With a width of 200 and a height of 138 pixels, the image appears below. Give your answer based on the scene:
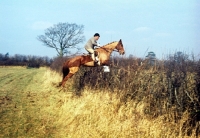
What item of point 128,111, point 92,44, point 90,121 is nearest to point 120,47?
point 92,44

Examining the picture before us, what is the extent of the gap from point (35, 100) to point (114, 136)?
6.74m

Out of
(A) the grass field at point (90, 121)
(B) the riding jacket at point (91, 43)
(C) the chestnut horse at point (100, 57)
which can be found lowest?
(A) the grass field at point (90, 121)

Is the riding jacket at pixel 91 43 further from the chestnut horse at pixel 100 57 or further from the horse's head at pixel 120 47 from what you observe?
the horse's head at pixel 120 47

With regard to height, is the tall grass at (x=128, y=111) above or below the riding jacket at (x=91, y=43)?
below

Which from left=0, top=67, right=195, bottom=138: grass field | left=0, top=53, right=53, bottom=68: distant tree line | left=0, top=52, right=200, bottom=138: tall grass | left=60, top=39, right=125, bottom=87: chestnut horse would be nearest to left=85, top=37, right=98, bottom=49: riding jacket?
left=60, top=39, right=125, bottom=87: chestnut horse

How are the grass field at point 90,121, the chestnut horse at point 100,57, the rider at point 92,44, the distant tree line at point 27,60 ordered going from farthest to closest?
1. the distant tree line at point 27,60
2. the chestnut horse at point 100,57
3. the rider at point 92,44
4. the grass field at point 90,121

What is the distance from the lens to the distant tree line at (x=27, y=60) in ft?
194

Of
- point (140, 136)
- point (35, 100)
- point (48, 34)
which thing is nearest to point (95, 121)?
point (140, 136)

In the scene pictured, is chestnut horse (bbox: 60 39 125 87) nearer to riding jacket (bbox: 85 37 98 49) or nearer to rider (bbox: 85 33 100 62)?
rider (bbox: 85 33 100 62)

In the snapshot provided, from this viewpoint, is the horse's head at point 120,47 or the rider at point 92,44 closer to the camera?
the rider at point 92,44

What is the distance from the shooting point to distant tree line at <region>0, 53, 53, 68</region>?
194 feet

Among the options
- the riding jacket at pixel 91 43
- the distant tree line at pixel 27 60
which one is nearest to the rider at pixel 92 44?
the riding jacket at pixel 91 43

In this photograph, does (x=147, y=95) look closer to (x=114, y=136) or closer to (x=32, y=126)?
(x=114, y=136)

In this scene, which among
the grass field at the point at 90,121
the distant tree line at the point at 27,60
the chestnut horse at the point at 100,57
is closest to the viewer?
the grass field at the point at 90,121
